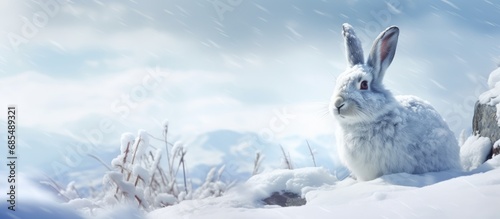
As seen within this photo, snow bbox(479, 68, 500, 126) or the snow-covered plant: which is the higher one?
snow bbox(479, 68, 500, 126)

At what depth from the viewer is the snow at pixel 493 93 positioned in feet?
18.9

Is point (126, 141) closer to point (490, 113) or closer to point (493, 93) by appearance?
point (490, 113)

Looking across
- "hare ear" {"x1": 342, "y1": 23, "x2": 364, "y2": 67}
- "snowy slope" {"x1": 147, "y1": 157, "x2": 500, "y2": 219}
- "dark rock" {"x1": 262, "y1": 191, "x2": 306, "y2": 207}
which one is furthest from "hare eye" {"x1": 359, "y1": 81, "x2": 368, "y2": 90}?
"dark rock" {"x1": 262, "y1": 191, "x2": 306, "y2": 207}

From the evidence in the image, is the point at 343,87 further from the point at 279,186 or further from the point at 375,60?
the point at 279,186

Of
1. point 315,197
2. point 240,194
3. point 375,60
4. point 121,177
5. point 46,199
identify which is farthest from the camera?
point 375,60

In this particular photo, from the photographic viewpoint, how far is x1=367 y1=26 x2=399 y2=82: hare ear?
489cm

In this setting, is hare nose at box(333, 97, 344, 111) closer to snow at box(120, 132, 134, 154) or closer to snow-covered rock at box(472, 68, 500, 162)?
snow at box(120, 132, 134, 154)

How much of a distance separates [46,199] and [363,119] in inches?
109

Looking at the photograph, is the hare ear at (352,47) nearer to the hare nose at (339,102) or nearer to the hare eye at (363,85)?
the hare eye at (363,85)

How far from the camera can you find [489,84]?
6199mm

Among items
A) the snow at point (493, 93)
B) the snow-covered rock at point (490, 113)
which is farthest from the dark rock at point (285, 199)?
the snow at point (493, 93)

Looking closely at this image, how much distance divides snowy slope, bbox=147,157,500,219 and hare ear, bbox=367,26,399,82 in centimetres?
98

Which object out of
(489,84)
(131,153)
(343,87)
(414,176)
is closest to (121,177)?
(131,153)

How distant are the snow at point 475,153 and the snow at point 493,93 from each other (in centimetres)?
29
